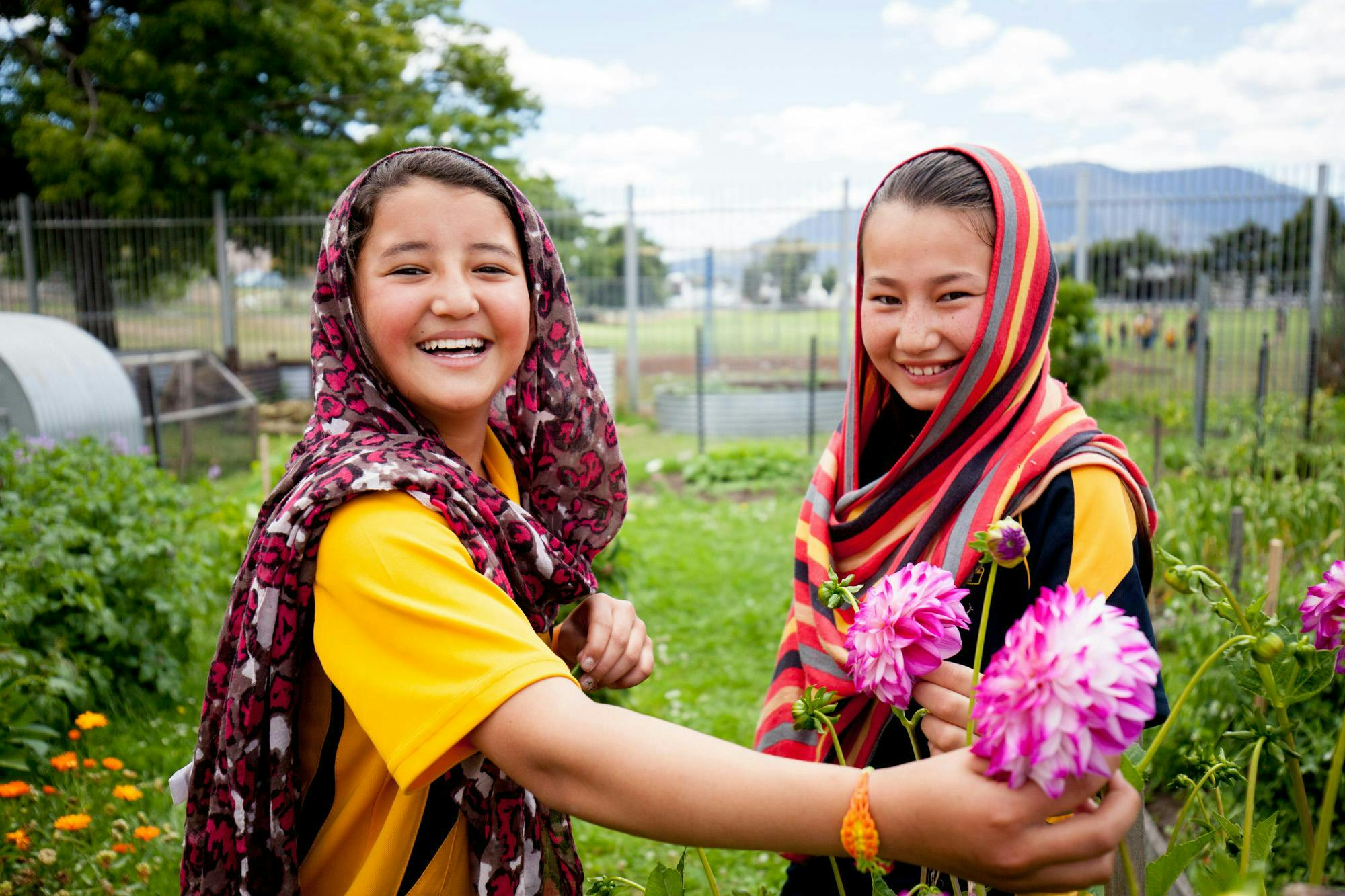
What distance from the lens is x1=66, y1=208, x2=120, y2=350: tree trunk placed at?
12734mm

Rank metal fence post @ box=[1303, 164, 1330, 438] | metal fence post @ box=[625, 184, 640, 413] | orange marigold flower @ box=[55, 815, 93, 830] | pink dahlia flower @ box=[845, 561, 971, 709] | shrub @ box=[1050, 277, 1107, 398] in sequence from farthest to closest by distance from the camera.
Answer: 1. metal fence post @ box=[625, 184, 640, 413]
2. metal fence post @ box=[1303, 164, 1330, 438]
3. shrub @ box=[1050, 277, 1107, 398]
4. orange marigold flower @ box=[55, 815, 93, 830]
5. pink dahlia flower @ box=[845, 561, 971, 709]

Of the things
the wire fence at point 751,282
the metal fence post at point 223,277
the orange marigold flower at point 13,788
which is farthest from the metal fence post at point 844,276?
the orange marigold flower at point 13,788

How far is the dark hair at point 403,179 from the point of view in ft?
4.21

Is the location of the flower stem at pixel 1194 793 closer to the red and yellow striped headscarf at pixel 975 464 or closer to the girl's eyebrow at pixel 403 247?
the red and yellow striped headscarf at pixel 975 464

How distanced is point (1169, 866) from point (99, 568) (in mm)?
3356

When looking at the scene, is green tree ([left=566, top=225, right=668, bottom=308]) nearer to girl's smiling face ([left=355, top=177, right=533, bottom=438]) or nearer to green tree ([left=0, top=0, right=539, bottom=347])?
green tree ([left=0, top=0, right=539, bottom=347])

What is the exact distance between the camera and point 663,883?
1072 millimetres

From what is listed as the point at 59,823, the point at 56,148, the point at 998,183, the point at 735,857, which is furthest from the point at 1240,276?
the point at 56,148

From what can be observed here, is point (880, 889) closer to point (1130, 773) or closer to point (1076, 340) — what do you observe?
point (1130, 773)

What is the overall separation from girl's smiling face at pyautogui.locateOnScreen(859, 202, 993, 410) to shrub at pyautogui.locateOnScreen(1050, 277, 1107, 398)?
798 cm

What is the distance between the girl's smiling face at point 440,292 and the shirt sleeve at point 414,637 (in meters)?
0.27

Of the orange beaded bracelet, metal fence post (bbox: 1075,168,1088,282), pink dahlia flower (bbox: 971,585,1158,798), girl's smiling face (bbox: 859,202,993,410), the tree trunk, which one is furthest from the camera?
the tree trunk

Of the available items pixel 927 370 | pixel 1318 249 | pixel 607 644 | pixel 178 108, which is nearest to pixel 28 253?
pixel 178 108

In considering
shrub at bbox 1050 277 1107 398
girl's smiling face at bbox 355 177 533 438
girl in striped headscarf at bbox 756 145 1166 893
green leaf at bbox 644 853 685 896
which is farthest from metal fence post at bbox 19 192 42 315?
green leaf at bbox 644 853 685 896
